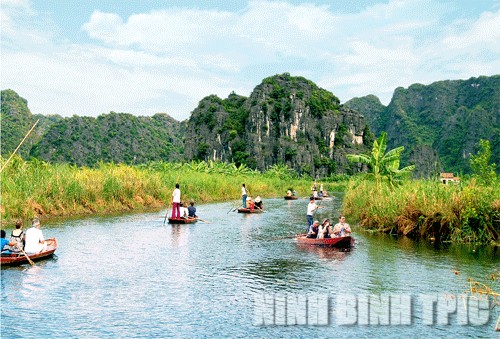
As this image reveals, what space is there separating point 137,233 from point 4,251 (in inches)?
268

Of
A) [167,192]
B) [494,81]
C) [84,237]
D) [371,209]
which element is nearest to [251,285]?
[84,237]

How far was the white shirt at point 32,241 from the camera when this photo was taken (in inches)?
517

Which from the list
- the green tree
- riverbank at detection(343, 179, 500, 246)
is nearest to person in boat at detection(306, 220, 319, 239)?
riverbank at detection(343, 179, 500, 246)

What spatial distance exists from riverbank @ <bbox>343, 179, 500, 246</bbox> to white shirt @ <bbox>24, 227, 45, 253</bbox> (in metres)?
12.7

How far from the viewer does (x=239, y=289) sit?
35.0ft

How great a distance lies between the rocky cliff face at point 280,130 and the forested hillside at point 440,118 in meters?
25.6

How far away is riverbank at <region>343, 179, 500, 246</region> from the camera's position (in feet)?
54.3

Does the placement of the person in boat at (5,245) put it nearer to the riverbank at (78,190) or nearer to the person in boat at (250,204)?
the riverbank at (78,190)

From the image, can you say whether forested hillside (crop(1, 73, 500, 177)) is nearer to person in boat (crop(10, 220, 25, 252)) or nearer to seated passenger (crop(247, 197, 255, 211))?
seated passenger (crop(247, 197, 255, 211))

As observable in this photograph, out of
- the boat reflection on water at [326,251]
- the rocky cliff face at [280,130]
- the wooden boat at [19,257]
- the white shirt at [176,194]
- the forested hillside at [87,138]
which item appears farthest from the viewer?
the rocky cliff face at [280,130]

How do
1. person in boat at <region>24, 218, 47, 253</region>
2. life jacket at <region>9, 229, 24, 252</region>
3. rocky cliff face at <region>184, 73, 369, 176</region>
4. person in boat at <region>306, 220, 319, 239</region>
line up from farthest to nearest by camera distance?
rocky cliff face at <region>184, 73, 369, 176</region> → person in boat at <region>306, 220, 319, 239</region> → person in boat at <region>24, 218, 47, 253</region> → life jacket at <region>9, 229, 24, 252</region>

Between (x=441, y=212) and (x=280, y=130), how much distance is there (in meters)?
89.1

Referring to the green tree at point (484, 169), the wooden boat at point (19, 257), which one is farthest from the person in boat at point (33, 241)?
the green tree at point (484, 169)

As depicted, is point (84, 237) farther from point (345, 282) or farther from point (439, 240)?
point (439, 240)
